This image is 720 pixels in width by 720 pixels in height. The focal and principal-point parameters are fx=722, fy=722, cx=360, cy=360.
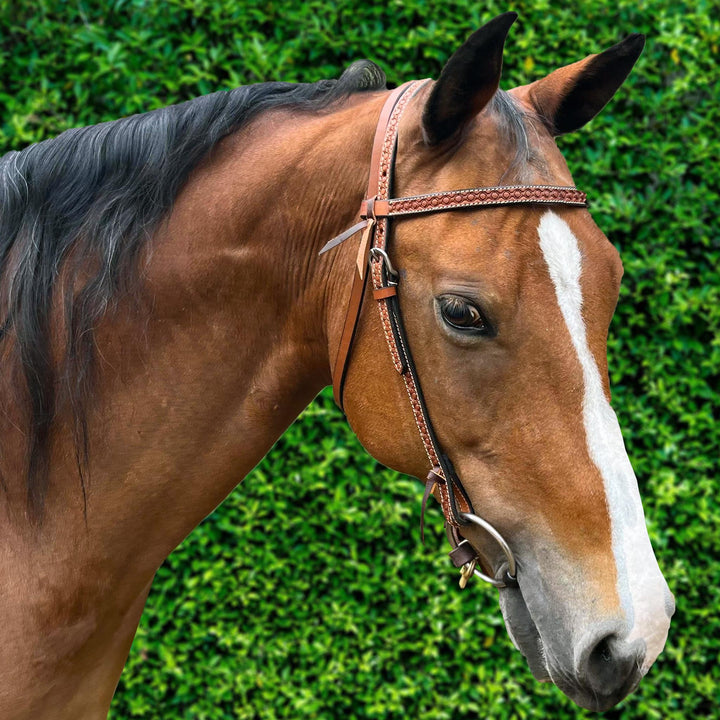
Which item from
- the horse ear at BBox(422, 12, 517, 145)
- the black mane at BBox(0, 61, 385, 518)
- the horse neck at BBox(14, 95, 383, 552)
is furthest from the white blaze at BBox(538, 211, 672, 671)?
the black mane at BBox(0, 61, 385, 518)

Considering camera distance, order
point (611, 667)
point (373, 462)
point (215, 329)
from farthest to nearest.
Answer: point (373, 462) < point (215, 329) < point (611, 667)

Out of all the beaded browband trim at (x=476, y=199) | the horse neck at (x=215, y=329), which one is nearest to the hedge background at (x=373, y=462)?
the horse neck at (x=215, y=329)

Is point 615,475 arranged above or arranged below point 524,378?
below

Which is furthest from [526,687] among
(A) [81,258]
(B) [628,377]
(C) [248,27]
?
(C) [248,27]

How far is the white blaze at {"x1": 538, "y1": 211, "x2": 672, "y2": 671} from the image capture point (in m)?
1.22

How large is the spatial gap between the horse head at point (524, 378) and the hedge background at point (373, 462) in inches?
74.5

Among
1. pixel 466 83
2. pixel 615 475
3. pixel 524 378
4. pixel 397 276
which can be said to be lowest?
pixel 615 475

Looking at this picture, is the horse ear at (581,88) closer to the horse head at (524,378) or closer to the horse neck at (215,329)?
the horse head at (524,378)

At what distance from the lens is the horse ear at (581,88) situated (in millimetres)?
1530

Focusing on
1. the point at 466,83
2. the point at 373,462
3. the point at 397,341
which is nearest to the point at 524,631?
the point at 397,341

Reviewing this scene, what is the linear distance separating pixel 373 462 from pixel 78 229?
6.67 feet

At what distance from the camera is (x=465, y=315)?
1344 millimetres

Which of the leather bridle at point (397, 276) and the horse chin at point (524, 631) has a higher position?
the leather bridle at point (397, 276)

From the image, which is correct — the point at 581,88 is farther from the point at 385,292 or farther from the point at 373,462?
the point at 373,462
